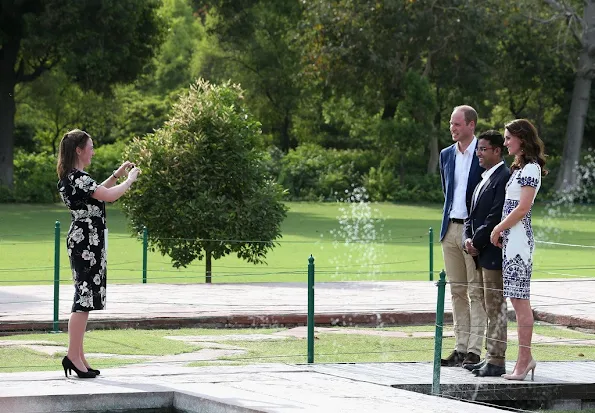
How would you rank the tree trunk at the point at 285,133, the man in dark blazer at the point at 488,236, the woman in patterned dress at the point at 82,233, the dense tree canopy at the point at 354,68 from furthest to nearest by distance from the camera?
1. the tree trunk at the point at 285,133
2. the dense tree canopy at the point at 354,68
3. the man in dark blazer at the point at 488,236
4. the woman in patterned dress at the point at 82,233

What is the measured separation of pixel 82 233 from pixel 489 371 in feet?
10.6

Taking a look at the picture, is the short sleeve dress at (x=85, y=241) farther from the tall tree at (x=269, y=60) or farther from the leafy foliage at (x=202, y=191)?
the tall tree at (x=269, y=60)

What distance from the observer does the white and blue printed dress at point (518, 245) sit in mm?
8969

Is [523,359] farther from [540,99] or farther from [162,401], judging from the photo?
[540,99]

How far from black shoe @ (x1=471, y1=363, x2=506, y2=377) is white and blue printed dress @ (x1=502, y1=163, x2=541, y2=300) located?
0.55m

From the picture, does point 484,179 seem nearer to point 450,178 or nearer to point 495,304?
point 450,178

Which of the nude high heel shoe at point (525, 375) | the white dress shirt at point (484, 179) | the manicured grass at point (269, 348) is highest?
the white dress shirt at point (484, 179)

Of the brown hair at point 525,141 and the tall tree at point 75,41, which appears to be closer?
the brown hair at point 525,141

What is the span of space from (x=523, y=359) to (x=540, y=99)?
5204 centimetres

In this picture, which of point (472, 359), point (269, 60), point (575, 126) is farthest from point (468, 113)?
point (269, 60)

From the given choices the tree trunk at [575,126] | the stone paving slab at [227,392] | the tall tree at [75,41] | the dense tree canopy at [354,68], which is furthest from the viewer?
the tree trunk at [575,126]

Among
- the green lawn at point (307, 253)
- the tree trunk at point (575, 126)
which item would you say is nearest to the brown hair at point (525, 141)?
the green lawn at point (307, 253)

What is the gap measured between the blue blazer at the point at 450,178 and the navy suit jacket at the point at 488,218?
0.31 m

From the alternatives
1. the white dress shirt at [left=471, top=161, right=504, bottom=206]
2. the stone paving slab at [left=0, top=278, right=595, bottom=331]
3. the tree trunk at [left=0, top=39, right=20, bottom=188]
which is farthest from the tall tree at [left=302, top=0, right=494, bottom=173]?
the white dress shirt at [left=471, top=161, right=504, bottom=206]
